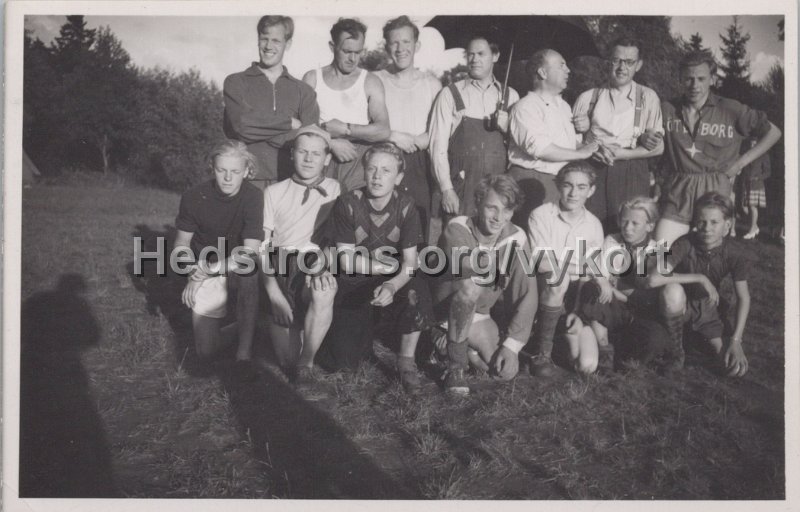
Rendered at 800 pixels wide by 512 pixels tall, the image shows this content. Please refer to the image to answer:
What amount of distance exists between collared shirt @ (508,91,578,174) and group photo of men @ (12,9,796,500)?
2cm

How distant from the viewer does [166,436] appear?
369cm

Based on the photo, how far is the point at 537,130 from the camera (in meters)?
4.48

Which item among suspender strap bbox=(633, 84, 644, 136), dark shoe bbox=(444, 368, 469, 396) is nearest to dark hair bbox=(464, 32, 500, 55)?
suspender strap bbox=(633, 84, 644, 136)

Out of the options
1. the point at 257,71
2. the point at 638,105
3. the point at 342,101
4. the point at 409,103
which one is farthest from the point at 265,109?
the point at 638,105

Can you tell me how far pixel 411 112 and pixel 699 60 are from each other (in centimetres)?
200

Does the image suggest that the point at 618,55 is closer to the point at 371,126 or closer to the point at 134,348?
the point at 371,126

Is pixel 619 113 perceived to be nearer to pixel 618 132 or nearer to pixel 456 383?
pixel 618 132

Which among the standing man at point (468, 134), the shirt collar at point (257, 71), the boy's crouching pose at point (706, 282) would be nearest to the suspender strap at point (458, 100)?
the standing man at point (468, 134)

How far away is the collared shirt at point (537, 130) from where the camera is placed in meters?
4.48

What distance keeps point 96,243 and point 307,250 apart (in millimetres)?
2915

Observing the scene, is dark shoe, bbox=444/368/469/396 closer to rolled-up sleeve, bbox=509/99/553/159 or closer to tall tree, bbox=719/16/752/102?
rolled-up sleeve, bbox=509/99/553/159

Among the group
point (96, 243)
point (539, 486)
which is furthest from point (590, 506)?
point (96, 243)

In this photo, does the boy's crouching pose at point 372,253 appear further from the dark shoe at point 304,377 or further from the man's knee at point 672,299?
the man's knee at point 672,299

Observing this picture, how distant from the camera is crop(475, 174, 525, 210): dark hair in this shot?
4301 millimetres
